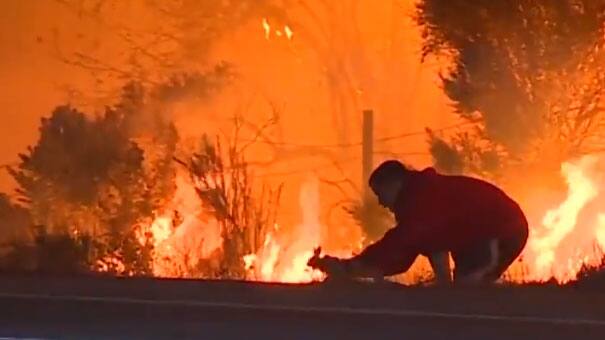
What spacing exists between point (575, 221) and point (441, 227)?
7.03 feet

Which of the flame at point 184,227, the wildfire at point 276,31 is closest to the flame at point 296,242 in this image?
the flame at point 184,227

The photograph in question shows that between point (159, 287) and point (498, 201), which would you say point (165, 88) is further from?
point (159, 287)

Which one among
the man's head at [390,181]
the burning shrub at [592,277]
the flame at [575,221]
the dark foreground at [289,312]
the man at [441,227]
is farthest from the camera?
the flame at [575,221]

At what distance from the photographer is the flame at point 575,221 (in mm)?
7750

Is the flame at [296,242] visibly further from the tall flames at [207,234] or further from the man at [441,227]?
the man at [441,227]

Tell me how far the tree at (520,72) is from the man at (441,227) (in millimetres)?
1721

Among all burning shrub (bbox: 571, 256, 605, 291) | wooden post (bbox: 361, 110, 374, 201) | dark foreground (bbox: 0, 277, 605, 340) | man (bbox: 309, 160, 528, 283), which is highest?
wooden post (bbox: 361, 110, 374, 201)

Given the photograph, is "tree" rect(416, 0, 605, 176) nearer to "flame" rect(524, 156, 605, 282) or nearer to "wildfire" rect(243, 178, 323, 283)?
"flame" rect(524, 156, 605, 282)

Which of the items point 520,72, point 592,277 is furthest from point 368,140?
point 592,277

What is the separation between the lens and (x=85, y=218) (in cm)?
823

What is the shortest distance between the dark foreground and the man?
41.7 inches

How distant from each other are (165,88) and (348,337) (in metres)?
4.48

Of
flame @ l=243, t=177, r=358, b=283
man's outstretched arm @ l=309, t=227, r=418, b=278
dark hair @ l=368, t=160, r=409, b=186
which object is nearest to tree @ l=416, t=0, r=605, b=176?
flame @ l=243, t=177, r=358, b=283

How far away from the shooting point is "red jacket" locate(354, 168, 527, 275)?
5.95 m
